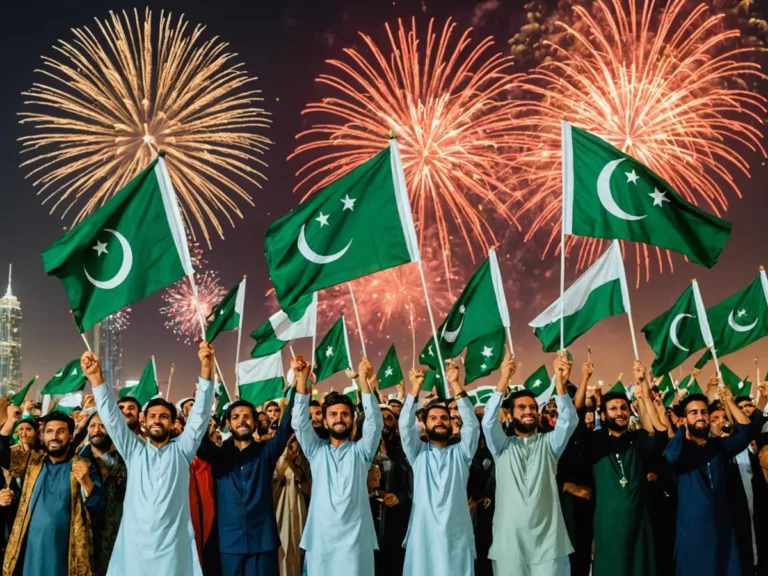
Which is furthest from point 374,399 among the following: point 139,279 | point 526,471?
point 139,279

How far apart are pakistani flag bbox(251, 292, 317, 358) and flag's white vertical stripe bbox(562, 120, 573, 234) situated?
4719 millimetres

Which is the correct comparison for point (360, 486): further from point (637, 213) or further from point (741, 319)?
point (741, 319)

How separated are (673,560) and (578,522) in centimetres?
94

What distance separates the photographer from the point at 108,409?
7.10 meters

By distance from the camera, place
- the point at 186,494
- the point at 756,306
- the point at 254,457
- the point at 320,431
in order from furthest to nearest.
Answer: the point at 756,306, the point at 320,431, the point at 254,457, the point at 186,494

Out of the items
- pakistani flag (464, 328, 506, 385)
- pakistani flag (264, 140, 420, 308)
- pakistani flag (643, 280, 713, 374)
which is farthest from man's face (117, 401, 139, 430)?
pakistani flag (643, 280, 713, 374)

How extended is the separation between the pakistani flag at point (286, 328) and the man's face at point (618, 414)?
535 centimetres

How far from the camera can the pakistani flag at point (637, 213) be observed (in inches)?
336

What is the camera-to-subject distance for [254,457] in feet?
25.6

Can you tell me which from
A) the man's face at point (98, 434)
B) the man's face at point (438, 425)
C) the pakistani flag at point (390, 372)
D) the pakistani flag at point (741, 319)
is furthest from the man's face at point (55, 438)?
the pakistani flag at point (390, 372)

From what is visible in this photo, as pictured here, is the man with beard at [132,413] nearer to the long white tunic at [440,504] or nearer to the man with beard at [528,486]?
the long white tunic at [440,504]

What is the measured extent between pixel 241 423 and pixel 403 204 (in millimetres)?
2507

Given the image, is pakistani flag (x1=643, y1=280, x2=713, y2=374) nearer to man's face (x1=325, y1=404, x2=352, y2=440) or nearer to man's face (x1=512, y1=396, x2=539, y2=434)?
man's face (x1=512, y1=396, x2=539, y2=434)

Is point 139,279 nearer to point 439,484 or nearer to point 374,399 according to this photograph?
point 374,399
